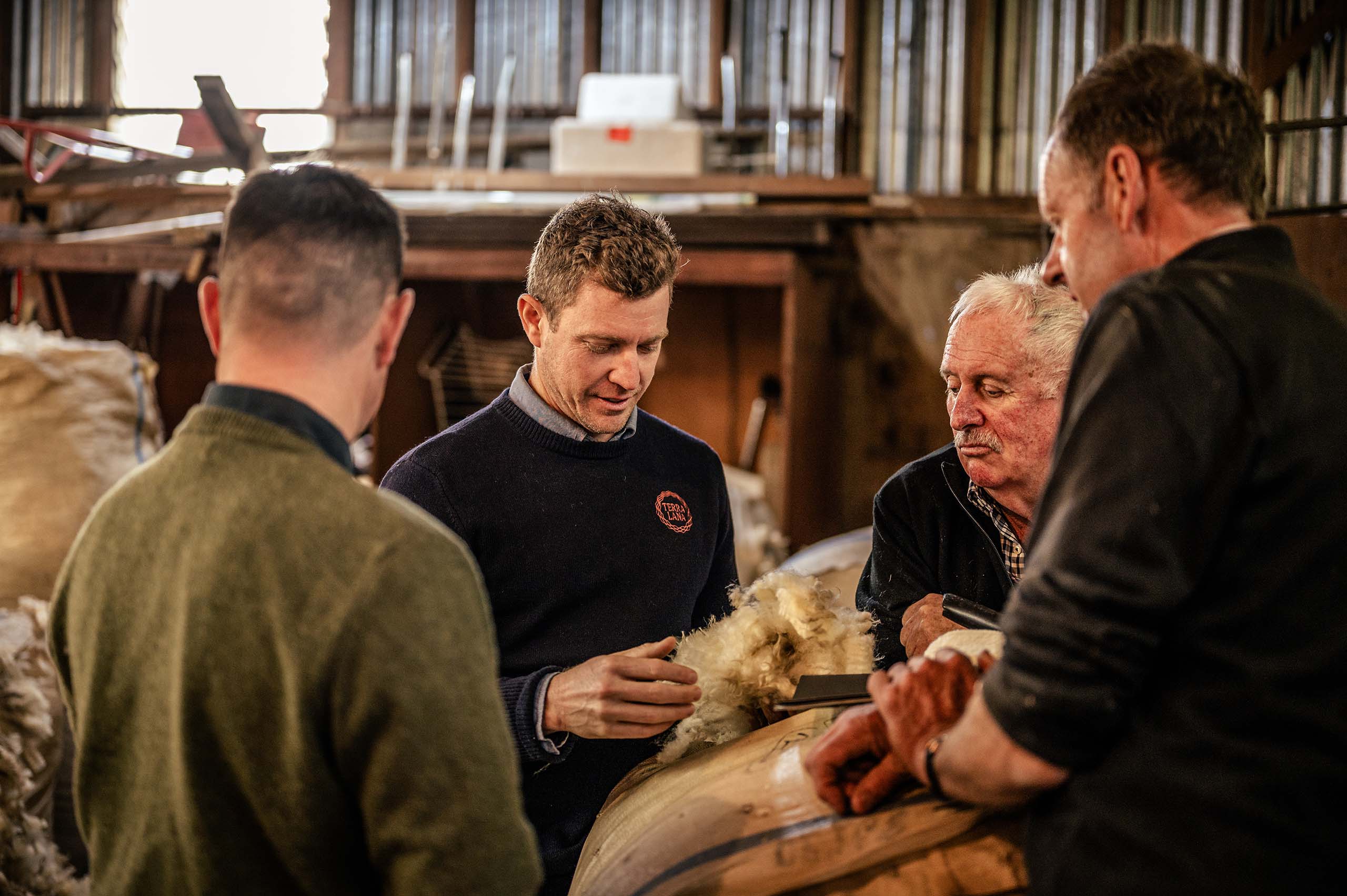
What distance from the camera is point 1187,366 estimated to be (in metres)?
0.96

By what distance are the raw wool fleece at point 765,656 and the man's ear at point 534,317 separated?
0.58 m

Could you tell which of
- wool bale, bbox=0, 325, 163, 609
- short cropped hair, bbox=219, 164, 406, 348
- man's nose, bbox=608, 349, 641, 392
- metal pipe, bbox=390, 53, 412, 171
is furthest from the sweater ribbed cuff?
metal pipe, bbox=390, 53, 412, 171

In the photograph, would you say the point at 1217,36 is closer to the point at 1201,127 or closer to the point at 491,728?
the point at 1201,127

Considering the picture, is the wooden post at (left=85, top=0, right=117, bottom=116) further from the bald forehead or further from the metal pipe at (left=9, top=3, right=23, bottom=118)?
the bald forehead

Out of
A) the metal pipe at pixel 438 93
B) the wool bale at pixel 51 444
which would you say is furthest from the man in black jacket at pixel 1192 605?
the metal pipe at pixel 438 93

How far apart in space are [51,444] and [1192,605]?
3391mm

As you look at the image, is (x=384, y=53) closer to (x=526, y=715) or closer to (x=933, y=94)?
(x=933, y=94)

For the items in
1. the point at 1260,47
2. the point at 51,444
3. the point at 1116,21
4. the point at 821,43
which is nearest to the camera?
the point at 51,444

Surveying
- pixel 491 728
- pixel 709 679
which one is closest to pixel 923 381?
pixel 709 679

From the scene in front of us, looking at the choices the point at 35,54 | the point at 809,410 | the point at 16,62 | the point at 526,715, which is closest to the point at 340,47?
the point at 35,54

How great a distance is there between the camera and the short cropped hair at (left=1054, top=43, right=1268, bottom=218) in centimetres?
106

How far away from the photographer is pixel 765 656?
5.24 feet

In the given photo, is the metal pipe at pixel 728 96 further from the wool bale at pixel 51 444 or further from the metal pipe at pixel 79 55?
the metal pipe at pixel 79 55

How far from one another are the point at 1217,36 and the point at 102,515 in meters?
7.11
